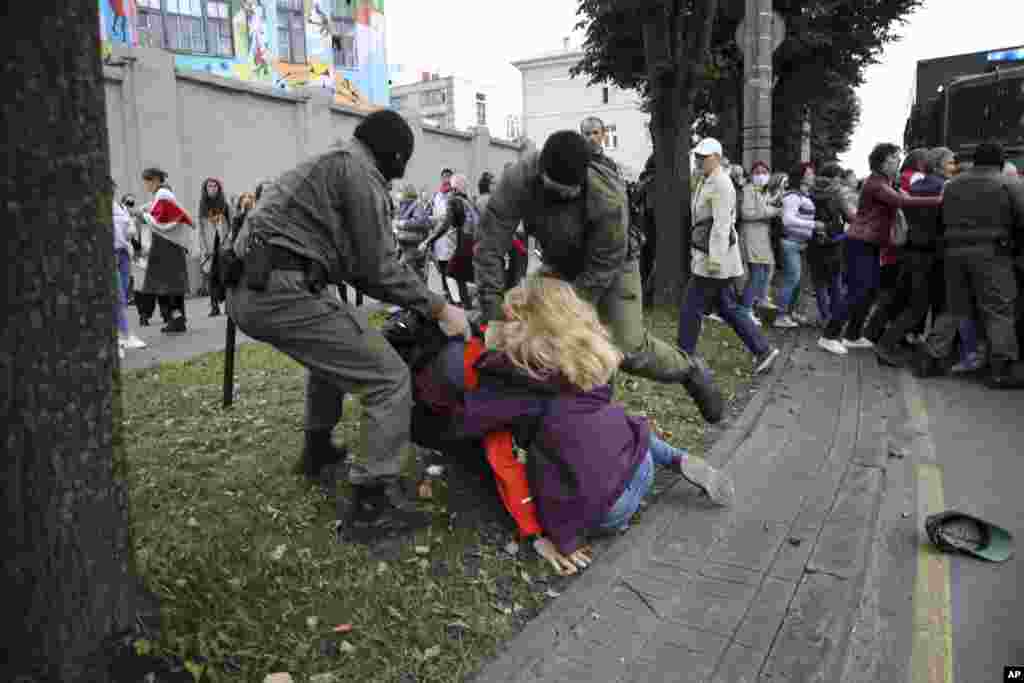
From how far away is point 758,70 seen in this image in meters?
10.4

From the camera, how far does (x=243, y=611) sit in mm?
2979

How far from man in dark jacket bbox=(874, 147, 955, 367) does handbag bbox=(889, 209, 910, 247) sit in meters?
0.04

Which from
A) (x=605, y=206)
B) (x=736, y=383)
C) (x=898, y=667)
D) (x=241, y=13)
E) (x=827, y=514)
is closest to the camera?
(x=898, y=667)

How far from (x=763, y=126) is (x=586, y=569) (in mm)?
8535

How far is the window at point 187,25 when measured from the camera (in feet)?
95.4

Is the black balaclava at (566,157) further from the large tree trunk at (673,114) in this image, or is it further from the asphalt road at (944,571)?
the large tree trunk at (673,114)

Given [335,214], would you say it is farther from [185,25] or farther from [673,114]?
[185,25]

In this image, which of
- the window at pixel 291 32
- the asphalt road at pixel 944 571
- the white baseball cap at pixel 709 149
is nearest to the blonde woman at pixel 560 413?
the asphalt road at pixel 944 571

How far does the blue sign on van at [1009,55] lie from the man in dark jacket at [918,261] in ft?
22.9

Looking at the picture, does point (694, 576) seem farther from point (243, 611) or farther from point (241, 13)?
point (241, 13)

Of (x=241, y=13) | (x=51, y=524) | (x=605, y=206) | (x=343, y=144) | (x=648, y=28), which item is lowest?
(x=51, y=524)

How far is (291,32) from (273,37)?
3.41ft

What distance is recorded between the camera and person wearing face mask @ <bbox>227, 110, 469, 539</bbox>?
339 centimetres

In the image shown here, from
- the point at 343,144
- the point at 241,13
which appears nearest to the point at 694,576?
the point at 343,144
